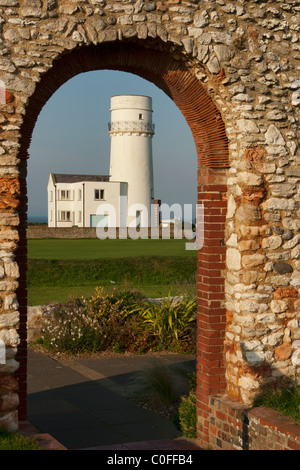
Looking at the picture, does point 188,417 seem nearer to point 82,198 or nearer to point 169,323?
point 169,323

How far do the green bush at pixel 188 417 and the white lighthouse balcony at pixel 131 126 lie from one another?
124 feet

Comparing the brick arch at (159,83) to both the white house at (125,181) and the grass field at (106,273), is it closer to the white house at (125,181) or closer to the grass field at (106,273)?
the grass field at (106,273)

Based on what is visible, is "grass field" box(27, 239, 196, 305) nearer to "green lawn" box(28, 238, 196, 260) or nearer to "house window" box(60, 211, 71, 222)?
"green lawn" box(28, 238, 196, 260)

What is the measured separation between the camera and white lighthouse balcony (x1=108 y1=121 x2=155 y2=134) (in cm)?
4366

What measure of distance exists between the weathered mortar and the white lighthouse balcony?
37.7 metres

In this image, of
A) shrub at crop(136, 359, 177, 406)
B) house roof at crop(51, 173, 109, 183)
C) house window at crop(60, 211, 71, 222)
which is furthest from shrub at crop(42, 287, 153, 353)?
house window at crop(60, 211, 71, 222)

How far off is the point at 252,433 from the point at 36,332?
6.78 meters

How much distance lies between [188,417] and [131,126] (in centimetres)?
3836

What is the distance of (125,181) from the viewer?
147 ft

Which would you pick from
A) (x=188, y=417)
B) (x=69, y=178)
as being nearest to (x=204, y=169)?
(x=188, y=417)

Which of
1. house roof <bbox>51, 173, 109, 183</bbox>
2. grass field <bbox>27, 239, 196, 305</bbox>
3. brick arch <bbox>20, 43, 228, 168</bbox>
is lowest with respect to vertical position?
grass field <bbox>27, 239, 196, 305</bbox>
